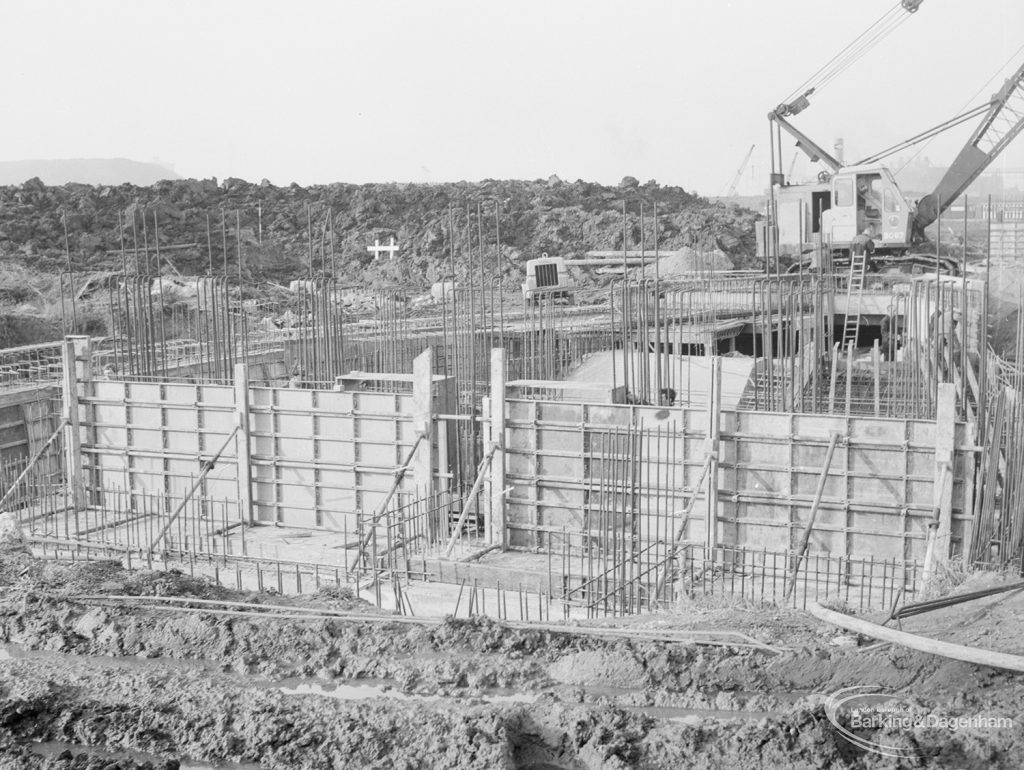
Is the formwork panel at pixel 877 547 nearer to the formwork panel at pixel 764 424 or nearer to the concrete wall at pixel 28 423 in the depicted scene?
the formwork panel at pixel 764 424

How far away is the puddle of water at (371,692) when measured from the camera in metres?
5.40

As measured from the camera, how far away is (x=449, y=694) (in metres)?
5.45

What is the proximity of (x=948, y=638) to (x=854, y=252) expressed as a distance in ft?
58.5

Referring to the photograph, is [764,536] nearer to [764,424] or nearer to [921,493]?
[764,424]

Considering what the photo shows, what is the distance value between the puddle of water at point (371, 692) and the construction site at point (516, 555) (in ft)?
0.08

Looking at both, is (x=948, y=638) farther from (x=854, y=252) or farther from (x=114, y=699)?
(x=854, y=252)

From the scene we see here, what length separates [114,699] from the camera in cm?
557

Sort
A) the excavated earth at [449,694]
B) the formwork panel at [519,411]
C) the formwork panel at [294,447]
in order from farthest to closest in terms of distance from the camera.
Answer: the formwork panel at [294,447] → the formwork panel at [519,411] → the excavated earth at [449,694]

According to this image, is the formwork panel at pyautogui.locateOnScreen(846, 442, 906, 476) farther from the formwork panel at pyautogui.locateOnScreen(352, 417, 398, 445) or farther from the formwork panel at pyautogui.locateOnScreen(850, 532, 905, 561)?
the formwork panel at pyautogui.locateOnScreen(352, 417, 398, 445)

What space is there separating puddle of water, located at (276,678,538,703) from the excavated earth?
1cm

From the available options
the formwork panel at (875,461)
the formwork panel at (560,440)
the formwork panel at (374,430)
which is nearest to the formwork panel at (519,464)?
the formwork panel at (560,440)

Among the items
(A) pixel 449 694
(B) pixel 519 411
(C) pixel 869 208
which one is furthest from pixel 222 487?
(C) pixel 869 208

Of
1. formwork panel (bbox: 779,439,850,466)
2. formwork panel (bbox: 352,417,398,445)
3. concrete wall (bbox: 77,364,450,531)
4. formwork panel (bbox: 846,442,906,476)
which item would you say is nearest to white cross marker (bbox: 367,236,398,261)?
concrete wall (bbox: 77,364,450,531)

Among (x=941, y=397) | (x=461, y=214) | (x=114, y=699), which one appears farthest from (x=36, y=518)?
(x=461, y=214)
